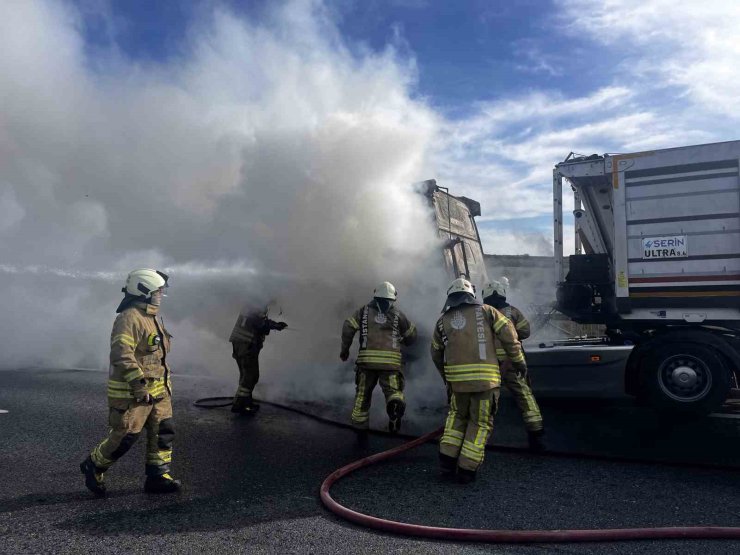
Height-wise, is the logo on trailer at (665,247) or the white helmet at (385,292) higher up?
A: the logo on trailer at (665,247)

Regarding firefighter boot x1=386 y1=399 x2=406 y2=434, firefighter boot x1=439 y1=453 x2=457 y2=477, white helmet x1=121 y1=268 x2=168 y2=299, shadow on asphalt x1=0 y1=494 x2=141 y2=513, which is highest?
white helmet x1=121 y1=268 x2=168 y2=299

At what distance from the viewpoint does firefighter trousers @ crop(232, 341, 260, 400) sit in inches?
257

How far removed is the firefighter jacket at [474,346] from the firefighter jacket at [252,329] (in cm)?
293

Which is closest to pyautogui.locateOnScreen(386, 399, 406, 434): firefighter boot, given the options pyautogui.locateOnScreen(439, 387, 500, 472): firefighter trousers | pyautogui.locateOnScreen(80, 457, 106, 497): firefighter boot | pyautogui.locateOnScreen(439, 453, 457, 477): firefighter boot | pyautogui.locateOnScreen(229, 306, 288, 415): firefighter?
pyautogui.locateOnScreen(439, 387, 500, 472): firefighter trousers

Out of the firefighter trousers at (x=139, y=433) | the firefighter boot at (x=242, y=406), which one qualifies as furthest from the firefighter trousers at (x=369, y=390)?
the firefighter trousers at (x=139, y=433)

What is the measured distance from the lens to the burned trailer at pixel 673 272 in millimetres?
5449

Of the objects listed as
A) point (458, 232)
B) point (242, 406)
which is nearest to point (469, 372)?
point (242, 406)

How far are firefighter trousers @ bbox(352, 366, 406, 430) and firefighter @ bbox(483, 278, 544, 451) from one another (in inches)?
38.1

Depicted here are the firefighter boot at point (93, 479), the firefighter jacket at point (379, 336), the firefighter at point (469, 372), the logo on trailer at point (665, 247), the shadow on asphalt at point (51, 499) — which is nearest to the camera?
the shadow on asphalt at point (51, 499)

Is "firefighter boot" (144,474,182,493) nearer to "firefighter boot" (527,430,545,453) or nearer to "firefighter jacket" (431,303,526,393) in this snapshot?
"firefighter jacket" (431,303,526,393)

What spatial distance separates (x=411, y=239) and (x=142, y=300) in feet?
13.6

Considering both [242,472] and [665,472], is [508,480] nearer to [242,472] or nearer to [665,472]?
[665,472]

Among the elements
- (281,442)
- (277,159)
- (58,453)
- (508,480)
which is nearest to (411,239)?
(277,159)

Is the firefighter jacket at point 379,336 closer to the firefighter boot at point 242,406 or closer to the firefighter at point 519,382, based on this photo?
the firefighter at point 519,382
